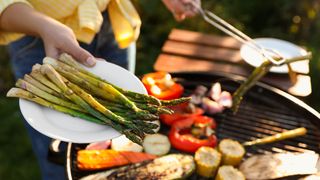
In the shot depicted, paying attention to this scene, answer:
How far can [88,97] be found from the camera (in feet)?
6.39

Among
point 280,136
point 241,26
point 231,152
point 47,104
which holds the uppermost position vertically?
point 241,26

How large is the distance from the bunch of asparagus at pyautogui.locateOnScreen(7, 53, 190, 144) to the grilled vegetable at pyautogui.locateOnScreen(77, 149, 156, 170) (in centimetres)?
46

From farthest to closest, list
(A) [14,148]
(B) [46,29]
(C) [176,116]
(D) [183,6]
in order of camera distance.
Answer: (A) [14,148] < (D) [183,6] < (C) [176,116] < (B) [46,29]

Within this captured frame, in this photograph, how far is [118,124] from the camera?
1871 mm

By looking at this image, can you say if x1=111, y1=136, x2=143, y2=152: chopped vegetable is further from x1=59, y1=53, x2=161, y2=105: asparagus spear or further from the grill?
x1=59, y1=53, x2=161, y2=105: asparagus spear

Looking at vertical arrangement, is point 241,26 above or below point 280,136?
above

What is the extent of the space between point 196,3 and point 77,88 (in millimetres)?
1388

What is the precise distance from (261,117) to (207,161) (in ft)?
2.20

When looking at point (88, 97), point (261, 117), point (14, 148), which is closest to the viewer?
point (88, 97)

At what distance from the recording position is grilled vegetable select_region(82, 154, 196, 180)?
2.27 meters

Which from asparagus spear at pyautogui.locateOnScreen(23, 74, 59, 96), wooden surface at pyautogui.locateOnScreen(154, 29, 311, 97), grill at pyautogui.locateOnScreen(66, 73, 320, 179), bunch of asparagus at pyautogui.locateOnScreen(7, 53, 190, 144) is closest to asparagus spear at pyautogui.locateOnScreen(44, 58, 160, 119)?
bunch of asparagus at pyautogui.locateOnScreen(7, 53, 190, 144)

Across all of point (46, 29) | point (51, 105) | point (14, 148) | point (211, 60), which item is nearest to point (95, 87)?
point (51, 105)

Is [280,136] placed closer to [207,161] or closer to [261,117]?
[261,117]

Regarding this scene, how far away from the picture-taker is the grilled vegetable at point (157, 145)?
248 cm
